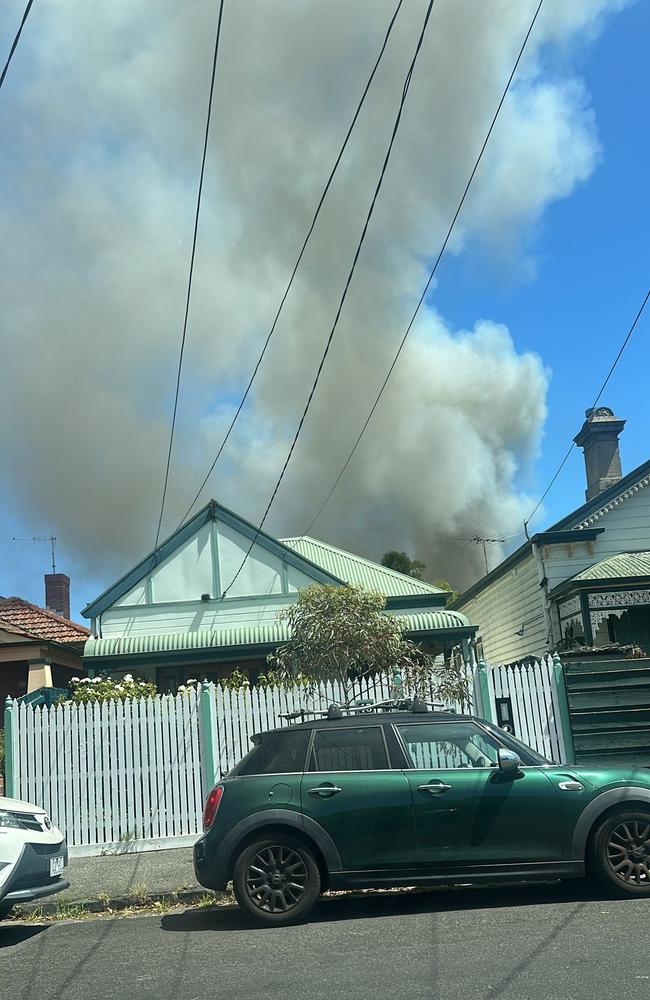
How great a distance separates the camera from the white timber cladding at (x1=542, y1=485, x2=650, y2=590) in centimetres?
2045

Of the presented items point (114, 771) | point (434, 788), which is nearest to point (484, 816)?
point (434, 788)

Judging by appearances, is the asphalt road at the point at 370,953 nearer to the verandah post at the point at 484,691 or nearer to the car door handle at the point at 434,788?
the car door handle at the point at 434,788

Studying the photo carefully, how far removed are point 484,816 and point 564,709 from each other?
5.25 metres

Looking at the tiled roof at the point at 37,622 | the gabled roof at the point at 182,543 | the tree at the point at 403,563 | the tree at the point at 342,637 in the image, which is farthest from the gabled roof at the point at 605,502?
the tree at the point at 403,563

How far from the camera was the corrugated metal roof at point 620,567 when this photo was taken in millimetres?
19062

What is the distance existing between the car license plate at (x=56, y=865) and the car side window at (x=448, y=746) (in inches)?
119

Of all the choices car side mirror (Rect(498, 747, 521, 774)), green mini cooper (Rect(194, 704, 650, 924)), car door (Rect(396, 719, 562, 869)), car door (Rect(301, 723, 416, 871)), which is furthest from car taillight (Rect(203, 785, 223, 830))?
car side mirror (Rect(498, 747, 521, 774))

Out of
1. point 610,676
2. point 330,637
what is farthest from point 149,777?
point 610,676

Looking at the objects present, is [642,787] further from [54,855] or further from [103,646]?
[103,646]

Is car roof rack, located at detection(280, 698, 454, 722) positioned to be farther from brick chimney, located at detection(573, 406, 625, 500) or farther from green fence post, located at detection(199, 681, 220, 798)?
brick chimney, located at detection(573, 406, 625, 500)

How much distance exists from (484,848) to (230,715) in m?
5.52

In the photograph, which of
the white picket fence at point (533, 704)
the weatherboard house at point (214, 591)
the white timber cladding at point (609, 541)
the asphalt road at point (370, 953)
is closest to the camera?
the asphalt road at point (370, 953)

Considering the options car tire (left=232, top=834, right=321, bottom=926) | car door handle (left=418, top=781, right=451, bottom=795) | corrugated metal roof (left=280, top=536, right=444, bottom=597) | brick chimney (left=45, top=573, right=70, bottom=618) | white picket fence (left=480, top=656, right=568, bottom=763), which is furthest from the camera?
brick chimney (left=45, top=573, right=70, bottom=618)

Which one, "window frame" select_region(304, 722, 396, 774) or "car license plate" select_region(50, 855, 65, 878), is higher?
"window frame" select_region(304, 722, 396, 774)
